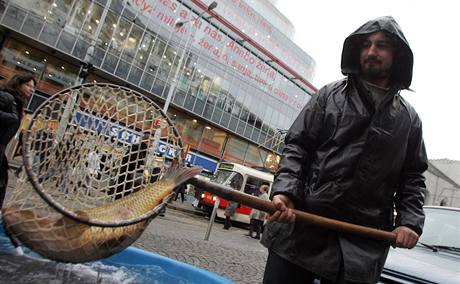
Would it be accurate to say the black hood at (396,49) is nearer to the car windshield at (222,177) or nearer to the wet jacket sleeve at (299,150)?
the wet jacket sleeve at (299,150)

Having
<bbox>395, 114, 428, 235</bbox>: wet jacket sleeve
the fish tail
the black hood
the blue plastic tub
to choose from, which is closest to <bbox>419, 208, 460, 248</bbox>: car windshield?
<bbox>395, 114, 428, 235</bbox>: wet jacket sleeve

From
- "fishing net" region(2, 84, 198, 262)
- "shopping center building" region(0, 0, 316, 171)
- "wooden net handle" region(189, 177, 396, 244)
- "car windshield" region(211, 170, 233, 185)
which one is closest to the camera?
"wooden net handle" region(189, 177, 396, 244)

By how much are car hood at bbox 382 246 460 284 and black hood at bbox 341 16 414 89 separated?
4.83 ft

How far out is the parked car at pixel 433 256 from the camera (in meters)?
2.65

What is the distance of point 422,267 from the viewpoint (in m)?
2.79

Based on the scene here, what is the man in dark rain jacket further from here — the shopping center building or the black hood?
the shopping center building

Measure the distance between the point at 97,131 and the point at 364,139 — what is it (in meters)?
2.05

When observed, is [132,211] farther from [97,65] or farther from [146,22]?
[146,22]

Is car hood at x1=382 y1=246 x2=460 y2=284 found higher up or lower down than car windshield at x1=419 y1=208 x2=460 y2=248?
lower down

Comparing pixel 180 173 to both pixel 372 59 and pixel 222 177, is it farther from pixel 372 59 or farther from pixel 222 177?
pixel 222 177

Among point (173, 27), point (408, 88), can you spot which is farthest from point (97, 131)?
point (173, 27)

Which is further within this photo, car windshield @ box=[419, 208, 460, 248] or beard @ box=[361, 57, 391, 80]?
car windshield @ box=[419, 208, 460, 248]

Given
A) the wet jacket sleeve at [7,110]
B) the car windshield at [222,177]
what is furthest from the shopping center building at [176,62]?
the wet jacket sleeve at [7,110]

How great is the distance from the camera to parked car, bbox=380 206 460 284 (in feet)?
8.70
